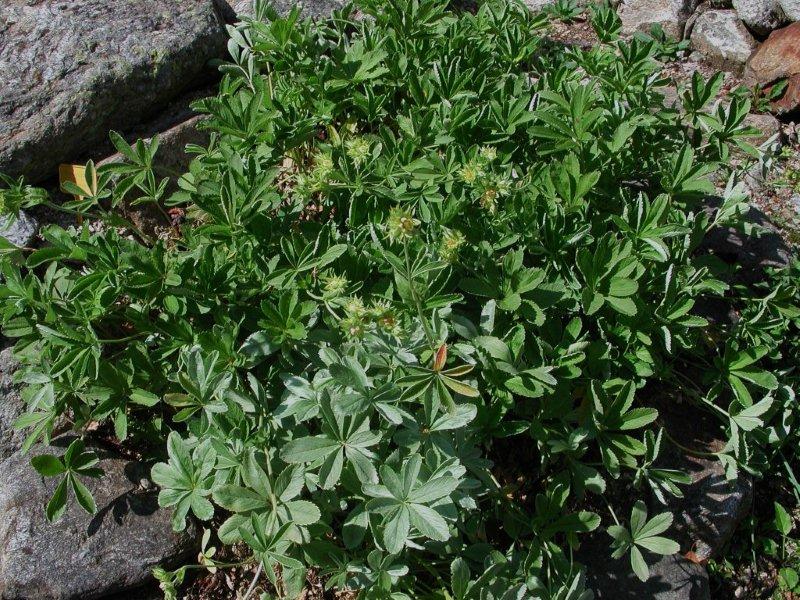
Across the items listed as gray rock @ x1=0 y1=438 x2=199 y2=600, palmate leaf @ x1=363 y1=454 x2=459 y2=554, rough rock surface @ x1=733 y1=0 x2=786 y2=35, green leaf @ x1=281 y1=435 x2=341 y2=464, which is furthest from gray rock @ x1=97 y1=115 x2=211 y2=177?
rough rock surface @ x1=733 y1=0 x2=786 y2=35

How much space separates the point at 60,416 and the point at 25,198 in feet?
2.66

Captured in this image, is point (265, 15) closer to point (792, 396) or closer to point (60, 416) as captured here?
point (60, 416)

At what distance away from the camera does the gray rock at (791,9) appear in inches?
179

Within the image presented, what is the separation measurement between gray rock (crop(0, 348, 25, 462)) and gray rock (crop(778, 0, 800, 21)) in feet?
14.8

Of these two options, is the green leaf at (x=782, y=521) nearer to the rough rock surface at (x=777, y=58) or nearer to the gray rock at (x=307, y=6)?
the rough rock surface at (x=777, y=58)

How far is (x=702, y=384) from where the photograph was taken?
3.25m

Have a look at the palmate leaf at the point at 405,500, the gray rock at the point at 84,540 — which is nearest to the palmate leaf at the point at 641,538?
the palmate leaf at the point at 405,500

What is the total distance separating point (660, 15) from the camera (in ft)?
15.8

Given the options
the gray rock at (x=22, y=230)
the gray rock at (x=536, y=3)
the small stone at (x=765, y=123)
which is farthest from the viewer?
the gray rock at (x=536, y=3)

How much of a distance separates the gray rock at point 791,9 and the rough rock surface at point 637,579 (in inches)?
131

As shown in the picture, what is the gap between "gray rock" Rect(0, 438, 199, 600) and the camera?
259 centimetres

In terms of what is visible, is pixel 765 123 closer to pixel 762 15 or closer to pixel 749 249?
pixel 762 15

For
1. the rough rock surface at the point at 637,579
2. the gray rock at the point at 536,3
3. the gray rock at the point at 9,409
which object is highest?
the gray rock at the point at 536,3

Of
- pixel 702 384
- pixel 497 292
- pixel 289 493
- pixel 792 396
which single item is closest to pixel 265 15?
pixel 497 292
